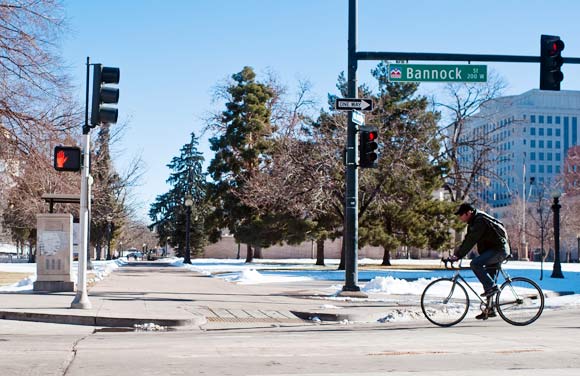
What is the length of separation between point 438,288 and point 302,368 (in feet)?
16.9

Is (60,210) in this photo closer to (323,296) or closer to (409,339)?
(323,296)

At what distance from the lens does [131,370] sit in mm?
7766

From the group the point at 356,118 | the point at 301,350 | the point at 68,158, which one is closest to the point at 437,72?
the point at 356,118

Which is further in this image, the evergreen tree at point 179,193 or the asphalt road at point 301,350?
the evergreen tree at point 179,193

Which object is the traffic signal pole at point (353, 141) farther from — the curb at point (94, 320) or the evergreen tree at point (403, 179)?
the evergreen tree at point (403, 179)

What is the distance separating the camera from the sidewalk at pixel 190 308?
1358cm

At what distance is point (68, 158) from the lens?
14.4 meters

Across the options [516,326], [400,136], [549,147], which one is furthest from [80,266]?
[549,147]

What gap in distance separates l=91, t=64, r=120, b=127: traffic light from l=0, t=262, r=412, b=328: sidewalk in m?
3.67

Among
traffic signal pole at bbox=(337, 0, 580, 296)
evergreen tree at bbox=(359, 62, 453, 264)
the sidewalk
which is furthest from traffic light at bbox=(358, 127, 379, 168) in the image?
evergreen tree at bbox=(359, 62, 453, 264)

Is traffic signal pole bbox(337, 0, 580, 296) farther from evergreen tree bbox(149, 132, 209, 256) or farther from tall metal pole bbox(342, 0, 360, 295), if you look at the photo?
evergreen tree bbox(149, 132, 209, 256)

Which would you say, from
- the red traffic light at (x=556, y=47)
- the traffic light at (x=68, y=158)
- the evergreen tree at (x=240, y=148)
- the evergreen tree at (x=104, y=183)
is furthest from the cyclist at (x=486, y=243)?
the evergreen tree at (x=240, y=148)

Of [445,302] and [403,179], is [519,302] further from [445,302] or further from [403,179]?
[403,179]

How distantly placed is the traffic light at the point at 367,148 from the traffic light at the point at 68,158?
726 centimetres
